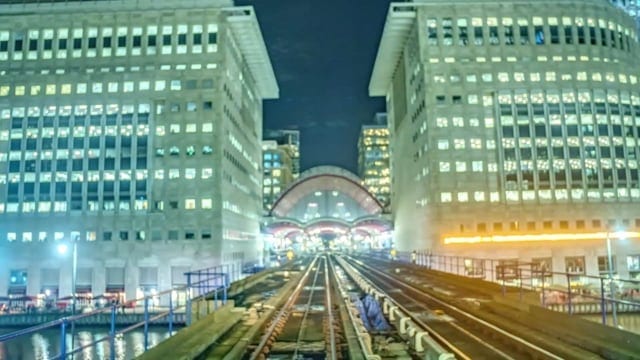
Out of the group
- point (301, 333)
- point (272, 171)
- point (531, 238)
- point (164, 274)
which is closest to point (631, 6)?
point (531, 238)

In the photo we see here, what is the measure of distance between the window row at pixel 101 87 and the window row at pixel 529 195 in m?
37.5

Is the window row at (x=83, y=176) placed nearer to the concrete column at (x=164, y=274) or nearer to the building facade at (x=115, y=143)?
the building facade at (x=115, y=143)

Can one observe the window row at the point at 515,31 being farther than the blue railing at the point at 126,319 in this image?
Yes

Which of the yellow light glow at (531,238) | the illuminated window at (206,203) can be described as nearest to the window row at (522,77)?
the yellow light glow at (531,238)

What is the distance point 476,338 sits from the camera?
16.0m

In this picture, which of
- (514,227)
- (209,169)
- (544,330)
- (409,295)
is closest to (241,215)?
(209,169)

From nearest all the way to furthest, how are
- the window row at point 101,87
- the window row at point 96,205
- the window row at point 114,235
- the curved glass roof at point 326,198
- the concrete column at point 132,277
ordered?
1. the window row at point 114,235
2. the concrete column at point 132,277
3. the window row at point 96,205
4. the window row at point 101,87
5. the curved glass roof at point 326,198

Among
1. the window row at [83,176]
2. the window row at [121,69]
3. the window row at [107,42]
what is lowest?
the window row at [83,176]

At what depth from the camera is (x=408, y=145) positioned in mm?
90375

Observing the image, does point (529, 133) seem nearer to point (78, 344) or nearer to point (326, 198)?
point (78, 344)

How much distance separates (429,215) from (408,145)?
21.5 meters

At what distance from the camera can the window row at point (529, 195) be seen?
2778 inches

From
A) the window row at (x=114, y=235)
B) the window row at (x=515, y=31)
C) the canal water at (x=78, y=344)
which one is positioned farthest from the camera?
the window row at (x=515, y=31)

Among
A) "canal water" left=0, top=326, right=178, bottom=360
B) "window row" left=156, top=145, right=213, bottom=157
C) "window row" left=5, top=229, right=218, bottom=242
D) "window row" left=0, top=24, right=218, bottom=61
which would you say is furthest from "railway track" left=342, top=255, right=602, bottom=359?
"window row" left=0, top=24, right=218, bottom=61
